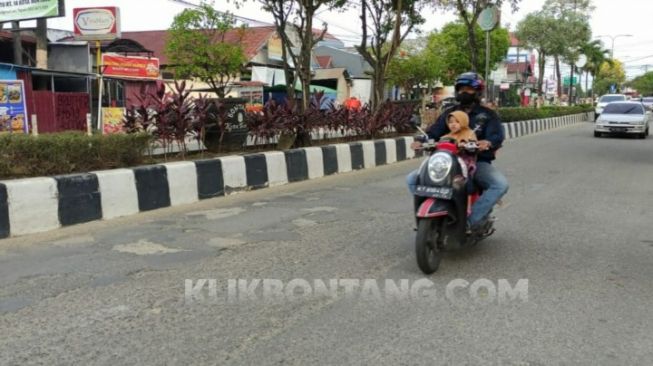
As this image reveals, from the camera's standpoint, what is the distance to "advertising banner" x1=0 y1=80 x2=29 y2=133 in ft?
52.5

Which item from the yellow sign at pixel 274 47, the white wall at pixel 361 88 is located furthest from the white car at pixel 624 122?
the white wall at pixel 361 88

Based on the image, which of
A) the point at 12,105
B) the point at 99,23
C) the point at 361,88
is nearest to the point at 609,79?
the point at 361,88

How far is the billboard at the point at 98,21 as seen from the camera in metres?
17.9

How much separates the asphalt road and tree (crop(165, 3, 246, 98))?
72.2 ft

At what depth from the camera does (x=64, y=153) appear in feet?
24.1

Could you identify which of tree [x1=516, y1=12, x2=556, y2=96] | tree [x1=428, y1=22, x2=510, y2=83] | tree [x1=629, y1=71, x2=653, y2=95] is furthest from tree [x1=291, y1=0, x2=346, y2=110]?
tree [x1=629, y1=71, x2=653, y2=95]

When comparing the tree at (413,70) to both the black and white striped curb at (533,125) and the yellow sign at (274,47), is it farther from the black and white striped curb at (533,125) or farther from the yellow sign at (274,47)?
the black and white striped curb at (533,125)

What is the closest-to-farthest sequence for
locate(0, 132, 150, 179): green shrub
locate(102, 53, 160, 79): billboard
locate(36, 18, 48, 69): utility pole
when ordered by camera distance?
locate(0, 132, 150, 179): green shrub
locate(36, 18, 48, 69): utility pole
locate(102, 53, 160, 79): billboard

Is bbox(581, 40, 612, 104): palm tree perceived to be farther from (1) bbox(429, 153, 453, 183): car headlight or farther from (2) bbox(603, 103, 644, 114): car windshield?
(1) bbox(429, 153, 453, 183): car headlight

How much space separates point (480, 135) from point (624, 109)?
65.6ft

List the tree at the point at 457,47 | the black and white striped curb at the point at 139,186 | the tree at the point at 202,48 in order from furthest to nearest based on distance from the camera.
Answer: the tree at the point at 457,47 → the tree at the point at 202,48 → the black and white striped curb at the point at 139,186

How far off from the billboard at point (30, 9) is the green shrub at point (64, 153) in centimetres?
1214

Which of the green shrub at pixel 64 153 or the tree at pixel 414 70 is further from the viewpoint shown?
the tree at pixel 414 70

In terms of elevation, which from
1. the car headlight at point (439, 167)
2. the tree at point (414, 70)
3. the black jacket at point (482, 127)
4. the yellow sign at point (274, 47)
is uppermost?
the yellow sign at point (274, 47)
